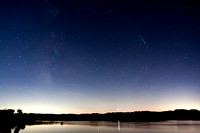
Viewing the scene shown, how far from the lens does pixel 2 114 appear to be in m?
19.4

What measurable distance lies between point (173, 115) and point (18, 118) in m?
198

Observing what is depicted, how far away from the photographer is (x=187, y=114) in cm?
19275

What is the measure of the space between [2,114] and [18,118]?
4.86 m

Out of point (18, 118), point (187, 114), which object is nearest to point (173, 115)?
point (187, 114)

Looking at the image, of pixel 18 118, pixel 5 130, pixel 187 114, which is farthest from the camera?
pixel 187 114

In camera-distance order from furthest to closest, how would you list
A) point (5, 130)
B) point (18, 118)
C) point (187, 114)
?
point (187, 114)
point (18, 118)
point (5, 130)

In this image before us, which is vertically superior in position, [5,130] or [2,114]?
[2,114]

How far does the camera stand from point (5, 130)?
19.4m

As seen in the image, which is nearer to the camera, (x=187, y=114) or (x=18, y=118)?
(x=18, y=118)

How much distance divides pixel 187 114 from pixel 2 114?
202283 mm

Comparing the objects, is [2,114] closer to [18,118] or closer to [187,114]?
[18,118]

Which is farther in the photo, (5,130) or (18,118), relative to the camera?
(18,118)

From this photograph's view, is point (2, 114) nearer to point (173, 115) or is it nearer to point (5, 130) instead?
point (5, 130)

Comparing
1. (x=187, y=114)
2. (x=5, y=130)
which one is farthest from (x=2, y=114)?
(x=187, y=114)
